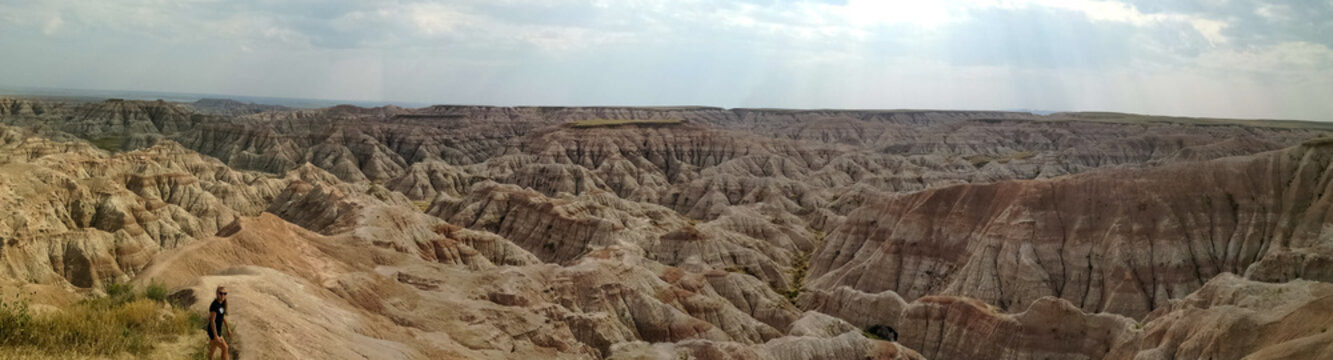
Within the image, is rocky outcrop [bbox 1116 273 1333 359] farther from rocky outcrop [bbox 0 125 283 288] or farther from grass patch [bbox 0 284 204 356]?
rocky outcrop [bbox 0 125 283 288]

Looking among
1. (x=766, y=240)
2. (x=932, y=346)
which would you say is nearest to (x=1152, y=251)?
(x=932, y=346)

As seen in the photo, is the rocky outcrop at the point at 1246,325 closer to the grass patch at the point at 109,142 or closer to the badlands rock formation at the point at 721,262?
the badlands rock formation at the point at 721,262

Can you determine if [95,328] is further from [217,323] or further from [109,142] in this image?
[109,142]

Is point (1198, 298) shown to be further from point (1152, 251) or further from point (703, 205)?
point (703, 205)

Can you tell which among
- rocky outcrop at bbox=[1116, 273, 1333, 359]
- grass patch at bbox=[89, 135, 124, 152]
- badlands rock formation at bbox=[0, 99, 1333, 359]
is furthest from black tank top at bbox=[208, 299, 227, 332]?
grass patch at bbox=[89, 135, 124, 152]

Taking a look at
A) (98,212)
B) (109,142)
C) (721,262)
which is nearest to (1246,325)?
(721,262)
